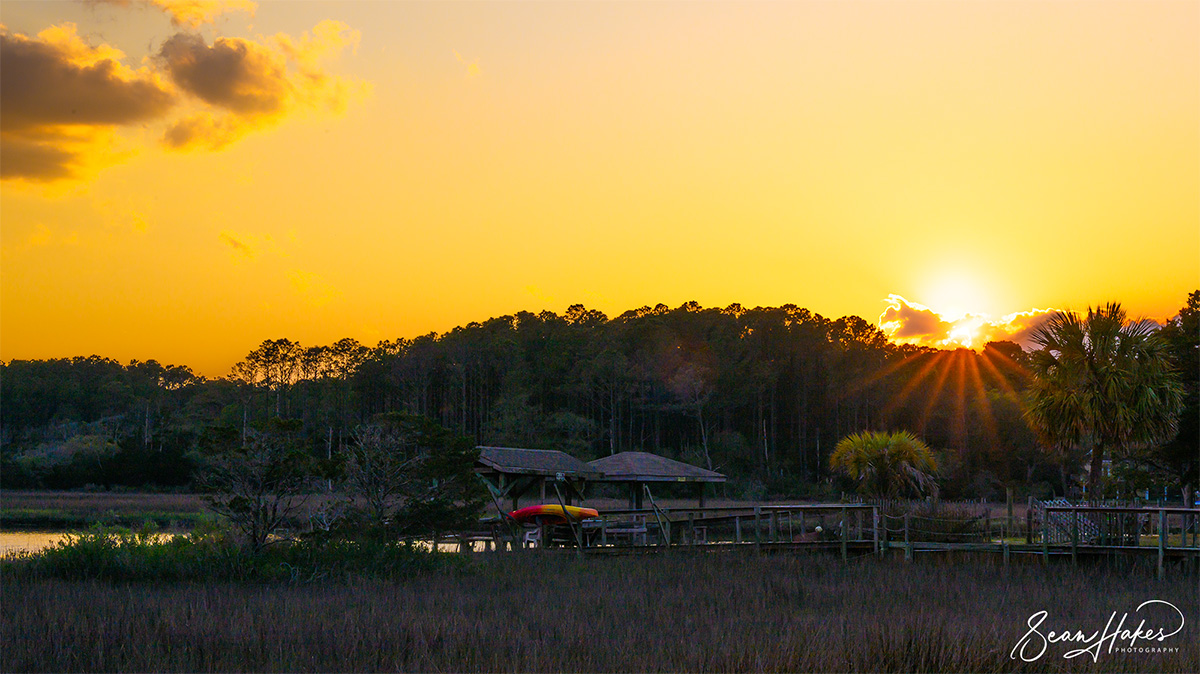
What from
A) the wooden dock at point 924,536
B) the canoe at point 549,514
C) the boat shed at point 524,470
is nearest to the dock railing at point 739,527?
the wooden dock at point 924,536

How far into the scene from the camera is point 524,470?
1231 inches

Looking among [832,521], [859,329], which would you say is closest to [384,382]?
[859,329]

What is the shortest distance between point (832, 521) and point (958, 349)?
192 ft

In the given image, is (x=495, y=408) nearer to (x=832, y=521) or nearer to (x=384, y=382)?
(x=384, y=382)

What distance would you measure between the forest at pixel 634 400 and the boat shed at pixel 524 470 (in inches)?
1024

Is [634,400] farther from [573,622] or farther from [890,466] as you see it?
[573,622]

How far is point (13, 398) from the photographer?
108312 mm

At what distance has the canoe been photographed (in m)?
29.5

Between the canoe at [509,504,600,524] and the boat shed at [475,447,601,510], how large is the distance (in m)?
0.84

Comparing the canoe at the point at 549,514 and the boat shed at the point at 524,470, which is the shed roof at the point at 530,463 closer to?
the boat shed at the point at 524,470

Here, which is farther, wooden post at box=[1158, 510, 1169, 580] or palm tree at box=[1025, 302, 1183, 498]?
palm tree at box=[1025, 302, 1183, 498]
